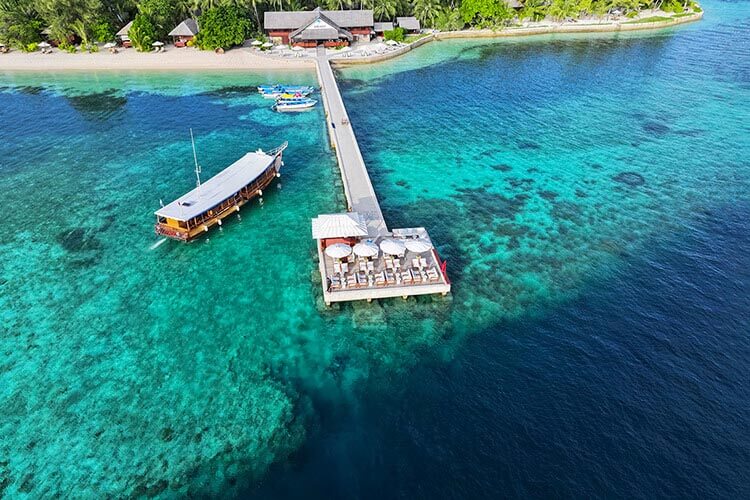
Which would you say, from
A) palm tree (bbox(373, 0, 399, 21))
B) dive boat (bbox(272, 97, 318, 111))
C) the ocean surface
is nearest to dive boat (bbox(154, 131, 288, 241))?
the ocean surface

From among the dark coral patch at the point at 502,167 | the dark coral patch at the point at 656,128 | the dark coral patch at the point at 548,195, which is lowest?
the dark coral patch at the point at 548,195

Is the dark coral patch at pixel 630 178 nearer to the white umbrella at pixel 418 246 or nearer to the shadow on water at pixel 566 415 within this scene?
the shadow on water at pixel 566 415

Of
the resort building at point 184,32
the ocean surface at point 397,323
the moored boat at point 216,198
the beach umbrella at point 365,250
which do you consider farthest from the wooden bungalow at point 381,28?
the beach umbrella at point 365,250

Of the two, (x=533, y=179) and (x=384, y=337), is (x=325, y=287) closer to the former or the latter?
(x=384, y=337)

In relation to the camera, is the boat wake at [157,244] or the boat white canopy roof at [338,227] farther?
the boat wake at [157,244]

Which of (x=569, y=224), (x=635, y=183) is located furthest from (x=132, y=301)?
(x=635, y=183)

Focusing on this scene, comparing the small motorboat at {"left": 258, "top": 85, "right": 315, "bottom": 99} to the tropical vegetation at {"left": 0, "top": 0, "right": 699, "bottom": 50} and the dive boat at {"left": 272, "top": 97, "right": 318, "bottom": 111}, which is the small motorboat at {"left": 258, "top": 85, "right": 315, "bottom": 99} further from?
the tropical vegetation at {"left": 0, "top": 0, "right": 699, "bottom": 50}

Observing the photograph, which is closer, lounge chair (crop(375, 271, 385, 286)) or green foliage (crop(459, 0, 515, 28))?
lounge chair (crop(375, 271, 385, 286))
